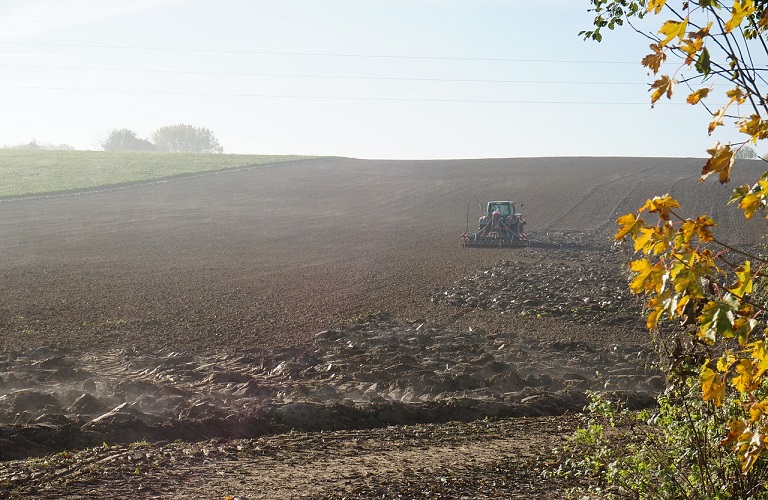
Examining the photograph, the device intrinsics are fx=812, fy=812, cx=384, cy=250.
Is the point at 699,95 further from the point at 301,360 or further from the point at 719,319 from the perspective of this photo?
the point at 301,360

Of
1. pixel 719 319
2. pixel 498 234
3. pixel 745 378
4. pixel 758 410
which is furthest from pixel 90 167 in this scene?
pixel 719 319

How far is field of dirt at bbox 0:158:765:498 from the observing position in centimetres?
711

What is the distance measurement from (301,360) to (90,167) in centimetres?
5307

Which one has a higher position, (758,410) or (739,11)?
(739,11)

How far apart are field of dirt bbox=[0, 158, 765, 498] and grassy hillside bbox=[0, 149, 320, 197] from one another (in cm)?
1825

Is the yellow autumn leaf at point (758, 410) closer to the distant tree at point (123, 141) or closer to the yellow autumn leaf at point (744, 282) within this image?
the yellow autumn leaf at point (744, 282)

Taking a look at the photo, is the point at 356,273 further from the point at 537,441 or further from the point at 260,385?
the point at 537,441

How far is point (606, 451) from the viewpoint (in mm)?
5070

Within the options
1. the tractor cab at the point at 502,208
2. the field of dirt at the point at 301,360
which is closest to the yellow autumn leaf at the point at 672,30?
the field of dirt at the point at 301,360

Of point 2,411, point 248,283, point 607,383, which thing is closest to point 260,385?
point 2,411

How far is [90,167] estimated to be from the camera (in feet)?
199

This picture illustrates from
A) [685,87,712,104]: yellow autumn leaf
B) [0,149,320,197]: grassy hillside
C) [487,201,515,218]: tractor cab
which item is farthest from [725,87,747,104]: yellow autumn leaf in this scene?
[0,149,320,197]: grassy hillside

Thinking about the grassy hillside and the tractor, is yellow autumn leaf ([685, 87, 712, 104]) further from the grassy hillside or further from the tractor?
the grassy hillside

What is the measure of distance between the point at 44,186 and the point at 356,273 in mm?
32727
